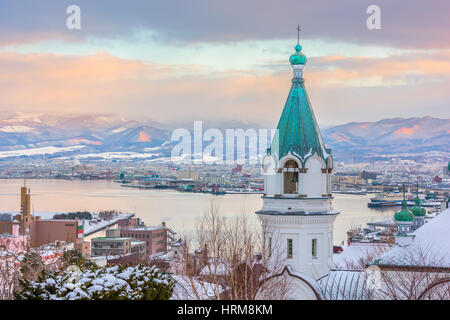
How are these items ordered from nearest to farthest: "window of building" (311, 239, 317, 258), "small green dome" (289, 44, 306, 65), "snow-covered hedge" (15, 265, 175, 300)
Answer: "snow-covered hedge" (15, 265, 175, 300), "window of building" (311, 239, 317, 258), "small green dome" (289, 44, 306, 65)

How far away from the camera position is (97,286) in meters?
5.73

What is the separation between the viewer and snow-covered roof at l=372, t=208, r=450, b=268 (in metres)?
9.27

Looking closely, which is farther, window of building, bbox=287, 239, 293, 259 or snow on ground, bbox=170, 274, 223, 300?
window of building, bbox=287, 239, 293, 259

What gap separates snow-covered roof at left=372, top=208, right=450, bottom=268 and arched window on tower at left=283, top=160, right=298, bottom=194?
1565 millimetres

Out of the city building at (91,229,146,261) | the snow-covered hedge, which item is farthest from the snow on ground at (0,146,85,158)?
the snow-covered hedge

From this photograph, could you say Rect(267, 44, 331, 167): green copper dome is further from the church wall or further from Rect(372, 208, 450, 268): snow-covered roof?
Rect(372, 208, 450, 268): snow-covered roof

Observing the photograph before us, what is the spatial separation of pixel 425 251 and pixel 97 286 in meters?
5.21

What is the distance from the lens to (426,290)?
324 inches

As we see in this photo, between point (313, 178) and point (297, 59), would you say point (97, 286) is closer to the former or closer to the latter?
point (313, 178)

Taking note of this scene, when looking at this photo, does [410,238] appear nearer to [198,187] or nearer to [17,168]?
[198,187]

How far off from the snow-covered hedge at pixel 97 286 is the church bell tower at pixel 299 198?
4.22m

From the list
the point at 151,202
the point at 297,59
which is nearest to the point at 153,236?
the point at 151,202

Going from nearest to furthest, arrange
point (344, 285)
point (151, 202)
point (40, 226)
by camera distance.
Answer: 1. point (344, 285)
2. point (40, 226)
3. point (151, 202)
